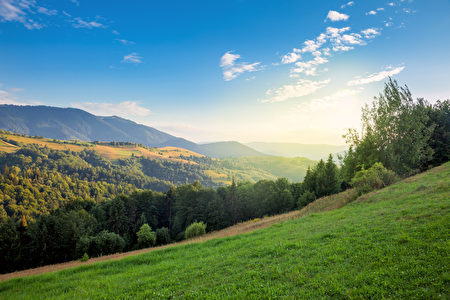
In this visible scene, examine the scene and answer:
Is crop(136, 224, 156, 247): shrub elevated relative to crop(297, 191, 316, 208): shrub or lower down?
lower down

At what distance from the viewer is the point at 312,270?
26.5 ft

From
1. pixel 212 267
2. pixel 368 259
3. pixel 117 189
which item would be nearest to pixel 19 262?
pixel 212 267

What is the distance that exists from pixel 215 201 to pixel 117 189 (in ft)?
506

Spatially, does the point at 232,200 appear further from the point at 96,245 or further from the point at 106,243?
the point at 96,245

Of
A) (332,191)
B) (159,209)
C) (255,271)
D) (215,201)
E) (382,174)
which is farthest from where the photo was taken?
(159,209)

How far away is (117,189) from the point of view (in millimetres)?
192125

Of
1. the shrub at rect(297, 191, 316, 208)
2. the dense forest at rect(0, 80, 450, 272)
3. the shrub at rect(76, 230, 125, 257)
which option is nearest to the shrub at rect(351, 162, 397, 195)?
the dense forest at rect(0, 80, 450, 272)

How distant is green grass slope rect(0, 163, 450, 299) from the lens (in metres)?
6.21

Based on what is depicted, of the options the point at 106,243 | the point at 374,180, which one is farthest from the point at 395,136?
the point at 106,243

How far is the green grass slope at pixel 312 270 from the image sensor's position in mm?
6215

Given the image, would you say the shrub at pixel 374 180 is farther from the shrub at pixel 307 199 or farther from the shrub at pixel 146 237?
the shrub at pixel 146 237

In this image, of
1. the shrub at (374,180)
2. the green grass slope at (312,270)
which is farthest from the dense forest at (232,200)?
the green grass slope at (312,270)

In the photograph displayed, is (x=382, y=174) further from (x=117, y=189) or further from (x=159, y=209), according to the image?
(x=117, y=189)

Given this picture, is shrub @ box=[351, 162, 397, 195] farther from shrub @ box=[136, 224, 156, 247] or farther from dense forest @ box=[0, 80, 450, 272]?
shrub @ box=[136, 224, 156, 247]
